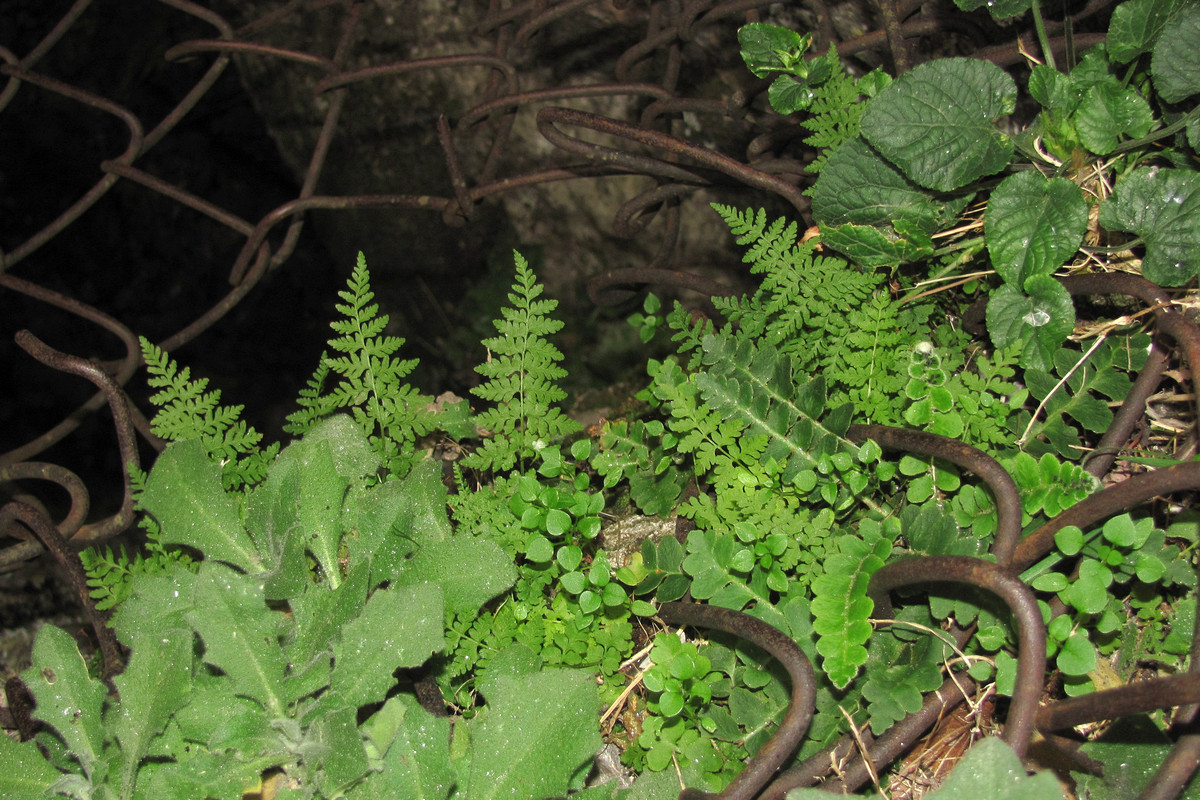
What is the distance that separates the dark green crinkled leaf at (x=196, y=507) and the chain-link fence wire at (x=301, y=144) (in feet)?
0.38

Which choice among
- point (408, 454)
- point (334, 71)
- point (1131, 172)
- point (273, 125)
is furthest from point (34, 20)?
point (1131, 172)

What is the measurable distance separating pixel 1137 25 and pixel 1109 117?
0.39 ft

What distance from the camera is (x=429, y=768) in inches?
35.9

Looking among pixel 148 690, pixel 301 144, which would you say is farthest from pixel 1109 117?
pixel 301 144

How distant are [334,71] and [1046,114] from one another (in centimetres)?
139

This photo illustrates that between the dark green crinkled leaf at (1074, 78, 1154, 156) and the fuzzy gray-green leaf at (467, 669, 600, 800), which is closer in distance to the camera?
the fuzzy gray-green leaf at (467, 669, 600, 800)

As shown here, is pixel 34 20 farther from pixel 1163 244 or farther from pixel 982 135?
pixel 1163 244

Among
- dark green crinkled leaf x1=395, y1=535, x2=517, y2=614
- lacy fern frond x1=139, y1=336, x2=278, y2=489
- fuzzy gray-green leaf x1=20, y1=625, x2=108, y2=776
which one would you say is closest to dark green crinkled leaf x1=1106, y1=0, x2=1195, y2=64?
dark green crinkled leaf x1=395, y1=535, x2=517, y2=614

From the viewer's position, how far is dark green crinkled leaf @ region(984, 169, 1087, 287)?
1.08m

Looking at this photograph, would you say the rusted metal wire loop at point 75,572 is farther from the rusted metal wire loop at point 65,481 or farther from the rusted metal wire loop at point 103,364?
the rusted metal wire loop at point 103,364

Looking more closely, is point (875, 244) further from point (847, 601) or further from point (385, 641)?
point (385, 641)

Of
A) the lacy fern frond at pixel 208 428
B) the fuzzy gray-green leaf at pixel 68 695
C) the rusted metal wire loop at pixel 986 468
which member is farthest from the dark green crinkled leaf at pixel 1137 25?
the fuzzy gray-green leaf at pixel 68 695

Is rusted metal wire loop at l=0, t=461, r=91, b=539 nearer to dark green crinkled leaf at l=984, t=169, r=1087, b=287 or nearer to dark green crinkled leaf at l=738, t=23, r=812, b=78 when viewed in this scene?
dark green crinkled leaf at l=738, t=23, r=812, b=78

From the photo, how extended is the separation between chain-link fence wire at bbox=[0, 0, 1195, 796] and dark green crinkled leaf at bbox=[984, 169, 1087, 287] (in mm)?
259
